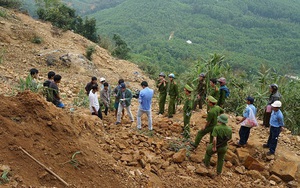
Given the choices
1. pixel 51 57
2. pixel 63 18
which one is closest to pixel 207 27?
pixel 63 18

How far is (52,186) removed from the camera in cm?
350

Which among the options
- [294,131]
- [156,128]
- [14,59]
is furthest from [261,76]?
[14,59]

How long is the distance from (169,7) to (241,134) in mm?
75741

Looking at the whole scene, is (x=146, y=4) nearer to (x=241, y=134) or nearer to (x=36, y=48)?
(x=36, y=48)

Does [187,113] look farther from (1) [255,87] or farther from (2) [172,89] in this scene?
(1) [255,87]

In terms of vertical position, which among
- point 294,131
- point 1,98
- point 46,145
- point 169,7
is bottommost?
point 294,131

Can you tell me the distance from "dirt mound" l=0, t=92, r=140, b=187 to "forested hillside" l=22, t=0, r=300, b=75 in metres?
37.2

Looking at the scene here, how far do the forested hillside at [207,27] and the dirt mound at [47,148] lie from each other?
1466 inches

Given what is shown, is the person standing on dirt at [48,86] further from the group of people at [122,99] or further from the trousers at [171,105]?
the trousers at [171,105]

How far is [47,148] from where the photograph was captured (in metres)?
3.94

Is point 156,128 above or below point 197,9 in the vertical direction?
below

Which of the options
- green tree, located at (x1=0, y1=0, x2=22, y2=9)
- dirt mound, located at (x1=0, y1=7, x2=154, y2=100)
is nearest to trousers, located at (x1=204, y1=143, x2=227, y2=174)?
dirt mound, located at (x1=0, y1=7, x2=154, y2=100)

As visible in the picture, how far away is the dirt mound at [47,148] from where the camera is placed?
353 cm

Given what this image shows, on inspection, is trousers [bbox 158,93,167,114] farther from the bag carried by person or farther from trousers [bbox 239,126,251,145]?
the bag carried by person
